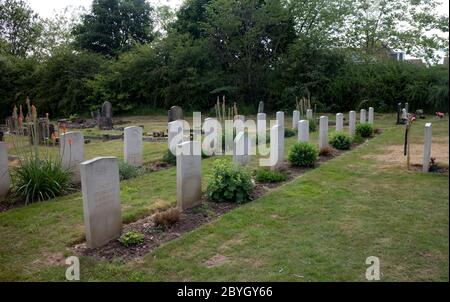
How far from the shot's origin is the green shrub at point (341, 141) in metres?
12.2

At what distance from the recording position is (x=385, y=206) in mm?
6488

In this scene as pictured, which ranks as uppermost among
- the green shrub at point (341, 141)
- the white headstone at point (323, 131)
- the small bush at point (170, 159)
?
the white headstone at point (323, 131)

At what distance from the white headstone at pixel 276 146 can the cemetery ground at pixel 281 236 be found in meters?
0.89

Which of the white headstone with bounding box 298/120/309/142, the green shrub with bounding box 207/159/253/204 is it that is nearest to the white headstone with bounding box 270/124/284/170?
the white headstone with bounding box 298/120/309/142

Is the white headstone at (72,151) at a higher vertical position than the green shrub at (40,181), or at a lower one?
higher

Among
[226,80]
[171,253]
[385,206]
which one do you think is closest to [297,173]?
[385,206]

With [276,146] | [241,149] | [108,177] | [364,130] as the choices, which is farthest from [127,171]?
[364,130]

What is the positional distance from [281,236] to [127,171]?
4.93 m

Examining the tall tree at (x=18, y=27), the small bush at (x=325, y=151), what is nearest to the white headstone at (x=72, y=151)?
the small bush at (x=325, y=151)

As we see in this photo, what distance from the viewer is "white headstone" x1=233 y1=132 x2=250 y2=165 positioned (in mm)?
8883

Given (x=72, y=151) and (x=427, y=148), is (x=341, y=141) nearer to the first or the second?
(x=427, y=148)

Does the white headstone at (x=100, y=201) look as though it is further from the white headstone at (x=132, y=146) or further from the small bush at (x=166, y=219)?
the white headstone at (x=132, y=146)

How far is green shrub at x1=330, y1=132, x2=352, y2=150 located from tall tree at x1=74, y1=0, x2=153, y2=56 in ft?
80.5

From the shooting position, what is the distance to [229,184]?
22.8 ft
